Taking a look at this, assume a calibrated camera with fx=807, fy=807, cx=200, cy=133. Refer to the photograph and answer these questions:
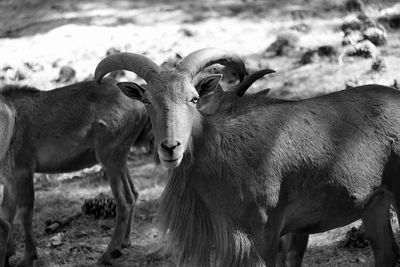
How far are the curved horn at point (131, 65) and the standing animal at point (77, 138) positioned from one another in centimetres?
183

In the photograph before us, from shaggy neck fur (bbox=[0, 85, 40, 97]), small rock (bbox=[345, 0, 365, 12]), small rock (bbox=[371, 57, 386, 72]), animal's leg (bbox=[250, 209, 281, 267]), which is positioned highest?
animal's leg (bbox=[250, 209, 281, 267])

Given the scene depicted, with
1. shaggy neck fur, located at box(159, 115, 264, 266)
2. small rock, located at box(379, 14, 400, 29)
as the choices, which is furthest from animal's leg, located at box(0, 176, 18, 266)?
small rock, located at box(379, 14, 400, 29)

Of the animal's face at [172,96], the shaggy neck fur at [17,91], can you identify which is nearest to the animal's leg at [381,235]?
the animal's face at [172,96]

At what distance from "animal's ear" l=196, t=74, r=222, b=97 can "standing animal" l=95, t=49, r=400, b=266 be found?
0.39 feet

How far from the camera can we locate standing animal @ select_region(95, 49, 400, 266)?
21.0ft

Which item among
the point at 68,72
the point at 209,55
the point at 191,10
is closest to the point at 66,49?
the point at 68,72

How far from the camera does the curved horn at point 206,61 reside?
664 centimetres

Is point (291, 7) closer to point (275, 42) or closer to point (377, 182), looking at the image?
point (275, 42)

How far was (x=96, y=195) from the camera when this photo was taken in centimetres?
1069

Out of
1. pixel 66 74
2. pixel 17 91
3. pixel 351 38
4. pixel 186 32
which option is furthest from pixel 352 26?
pixel 17 91

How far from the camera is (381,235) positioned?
716 cm

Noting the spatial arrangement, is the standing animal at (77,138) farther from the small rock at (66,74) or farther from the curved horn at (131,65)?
the small rock at (66,74)

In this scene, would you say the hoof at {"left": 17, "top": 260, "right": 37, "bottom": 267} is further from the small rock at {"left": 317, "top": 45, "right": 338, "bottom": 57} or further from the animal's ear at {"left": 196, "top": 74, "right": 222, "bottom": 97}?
the small rock at {"left": 317, "top": 45, "right": 338, "bottom": 57}

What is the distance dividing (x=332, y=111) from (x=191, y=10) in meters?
8.90
